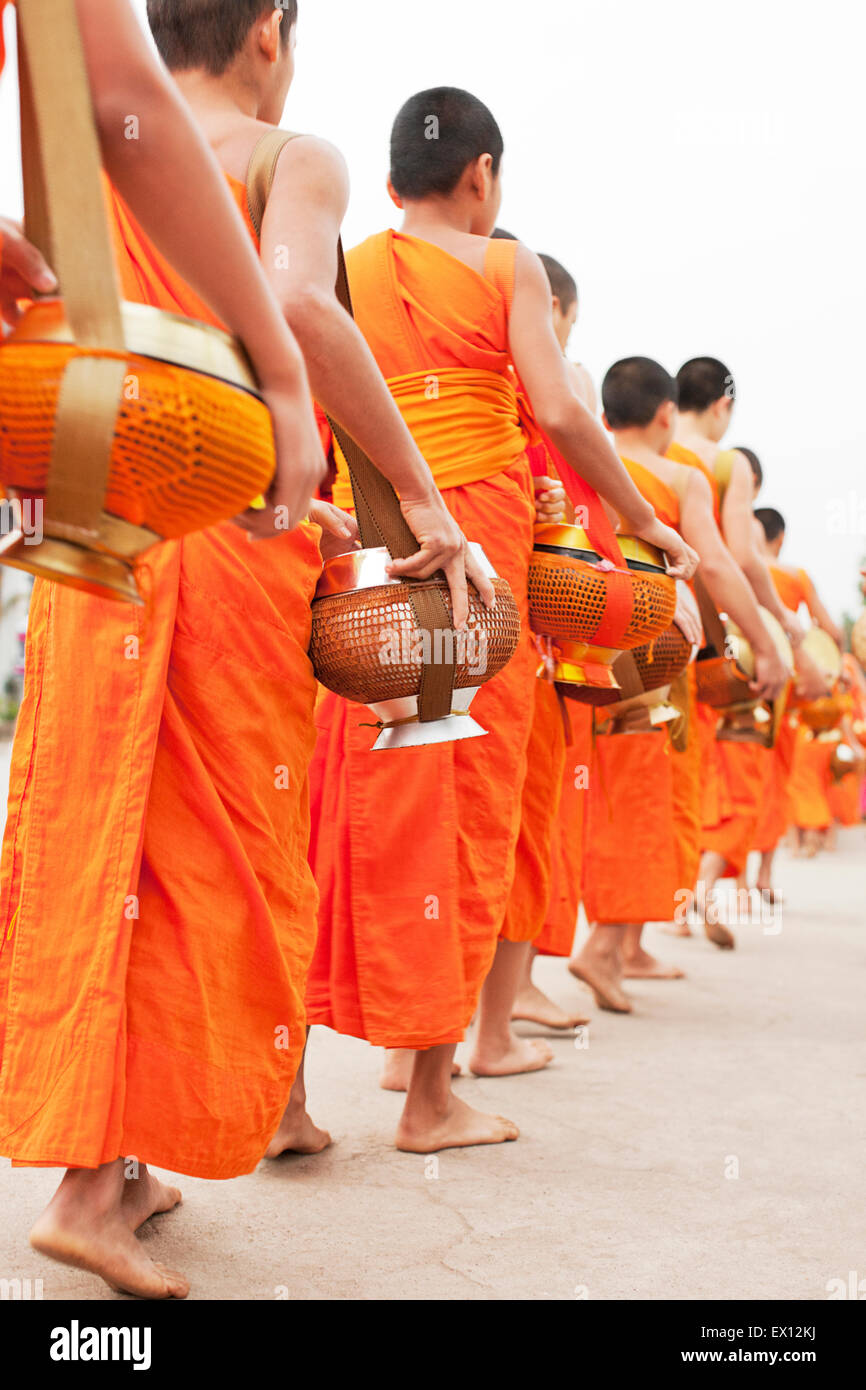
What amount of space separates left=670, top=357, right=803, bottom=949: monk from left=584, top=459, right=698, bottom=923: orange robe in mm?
464

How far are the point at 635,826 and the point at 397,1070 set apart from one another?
4.50 feet

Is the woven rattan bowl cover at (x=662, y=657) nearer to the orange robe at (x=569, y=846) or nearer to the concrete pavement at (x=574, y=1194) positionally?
the orange robe at (x=569, y=846)

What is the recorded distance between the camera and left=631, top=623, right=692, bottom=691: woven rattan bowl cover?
3193mm

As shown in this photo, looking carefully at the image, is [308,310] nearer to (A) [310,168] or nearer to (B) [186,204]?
(A) [310,168]

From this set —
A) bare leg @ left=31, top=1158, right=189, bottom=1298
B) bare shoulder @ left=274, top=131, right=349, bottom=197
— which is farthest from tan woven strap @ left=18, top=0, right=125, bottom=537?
bare leg @ left=31, top=1158, right=189, bottom=1298

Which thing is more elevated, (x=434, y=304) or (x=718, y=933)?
(x=434, y=304)

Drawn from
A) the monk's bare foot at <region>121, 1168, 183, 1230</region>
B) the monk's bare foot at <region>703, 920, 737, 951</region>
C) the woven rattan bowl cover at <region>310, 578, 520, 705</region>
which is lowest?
the monk's bare foot at <region>703, 920, 737, 951</region>

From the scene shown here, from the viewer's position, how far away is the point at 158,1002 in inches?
69.8

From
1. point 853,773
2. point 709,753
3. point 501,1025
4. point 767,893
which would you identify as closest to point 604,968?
point 501,1025

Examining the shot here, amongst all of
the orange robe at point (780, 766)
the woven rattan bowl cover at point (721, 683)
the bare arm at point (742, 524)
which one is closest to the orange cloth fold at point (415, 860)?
the woven rattan bowl cover at point (721, 683)

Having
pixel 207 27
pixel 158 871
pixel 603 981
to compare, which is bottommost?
pixel 603 981

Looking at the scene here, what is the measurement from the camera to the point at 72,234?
113 centimetres

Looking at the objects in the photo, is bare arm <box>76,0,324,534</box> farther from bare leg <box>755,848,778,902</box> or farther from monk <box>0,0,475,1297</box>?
bare leg <box>755,848,778,902</box>

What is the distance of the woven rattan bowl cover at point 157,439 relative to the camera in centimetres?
109
